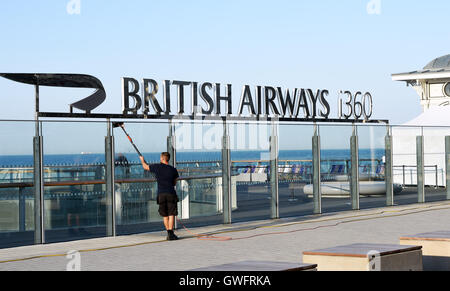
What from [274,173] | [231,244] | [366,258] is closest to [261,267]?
[366,258]

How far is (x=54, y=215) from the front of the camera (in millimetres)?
14656

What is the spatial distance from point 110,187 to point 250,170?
4815mm

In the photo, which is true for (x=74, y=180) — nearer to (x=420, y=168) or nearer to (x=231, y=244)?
(x=231, y=244)

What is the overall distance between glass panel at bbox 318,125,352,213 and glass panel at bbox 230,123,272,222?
193 centimetres

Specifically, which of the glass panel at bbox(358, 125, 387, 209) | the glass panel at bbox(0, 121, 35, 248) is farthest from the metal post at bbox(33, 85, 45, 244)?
the glass panel at bbox(358, 125, 387, 209)

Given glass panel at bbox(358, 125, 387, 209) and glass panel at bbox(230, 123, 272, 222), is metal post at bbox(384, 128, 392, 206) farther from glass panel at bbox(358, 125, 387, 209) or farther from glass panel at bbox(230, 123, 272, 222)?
glass panel at bbox(230, 123, 272, 222)

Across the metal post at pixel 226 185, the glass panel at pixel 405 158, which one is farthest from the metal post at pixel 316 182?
the glass panel at pixel 405 158

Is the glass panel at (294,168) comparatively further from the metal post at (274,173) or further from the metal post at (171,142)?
the metal post at (171,142)

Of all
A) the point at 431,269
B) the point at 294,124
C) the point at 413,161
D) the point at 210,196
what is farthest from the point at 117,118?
the point at 413,161

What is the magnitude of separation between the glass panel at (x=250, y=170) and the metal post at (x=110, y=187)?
3424mm

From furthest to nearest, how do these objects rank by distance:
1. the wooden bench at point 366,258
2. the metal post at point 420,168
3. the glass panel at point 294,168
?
the metal post at point 420,168 < the glass panel at point 294,168 < the wooden bench at point 366,258

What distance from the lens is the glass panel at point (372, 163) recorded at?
2106 centimetres
